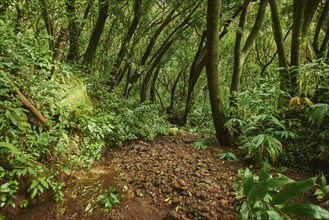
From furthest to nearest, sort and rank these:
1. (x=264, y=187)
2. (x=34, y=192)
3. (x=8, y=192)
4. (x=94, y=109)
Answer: (x=94, y=109), (x=34, y=192), (x=8, y=192), (x=264, y=187)

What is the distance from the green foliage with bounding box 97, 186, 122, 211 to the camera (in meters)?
2.76

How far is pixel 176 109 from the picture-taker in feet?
43.3

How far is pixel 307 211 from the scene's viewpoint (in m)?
1.38

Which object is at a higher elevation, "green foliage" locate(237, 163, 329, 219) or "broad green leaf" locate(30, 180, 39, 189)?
"green foliage" locate(237, 163, 329, 219)

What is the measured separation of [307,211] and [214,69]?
319 cm

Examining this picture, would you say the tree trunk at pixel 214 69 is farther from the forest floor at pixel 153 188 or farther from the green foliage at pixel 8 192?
the green foliage at pixel 8 192

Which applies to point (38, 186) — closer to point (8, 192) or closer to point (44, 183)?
point (44, 183)

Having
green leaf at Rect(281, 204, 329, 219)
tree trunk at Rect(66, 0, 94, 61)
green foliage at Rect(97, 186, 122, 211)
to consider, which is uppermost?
tree trunk at Rect(66, 0, 94, 61)

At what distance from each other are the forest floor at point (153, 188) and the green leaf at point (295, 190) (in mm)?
1138

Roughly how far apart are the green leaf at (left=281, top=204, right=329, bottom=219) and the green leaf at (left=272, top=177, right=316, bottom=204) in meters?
0.07

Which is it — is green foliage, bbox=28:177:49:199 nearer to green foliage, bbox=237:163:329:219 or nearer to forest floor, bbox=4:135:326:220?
forest floor, bbox=4:135:326:220

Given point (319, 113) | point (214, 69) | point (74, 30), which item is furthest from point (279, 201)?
point (74, 30)

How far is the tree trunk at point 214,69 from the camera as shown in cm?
390

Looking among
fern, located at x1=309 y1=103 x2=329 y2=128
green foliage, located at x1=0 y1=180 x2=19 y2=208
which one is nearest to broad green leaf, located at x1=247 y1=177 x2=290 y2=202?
fern, located at x1=309 y1=103 x2=329 y2=128
